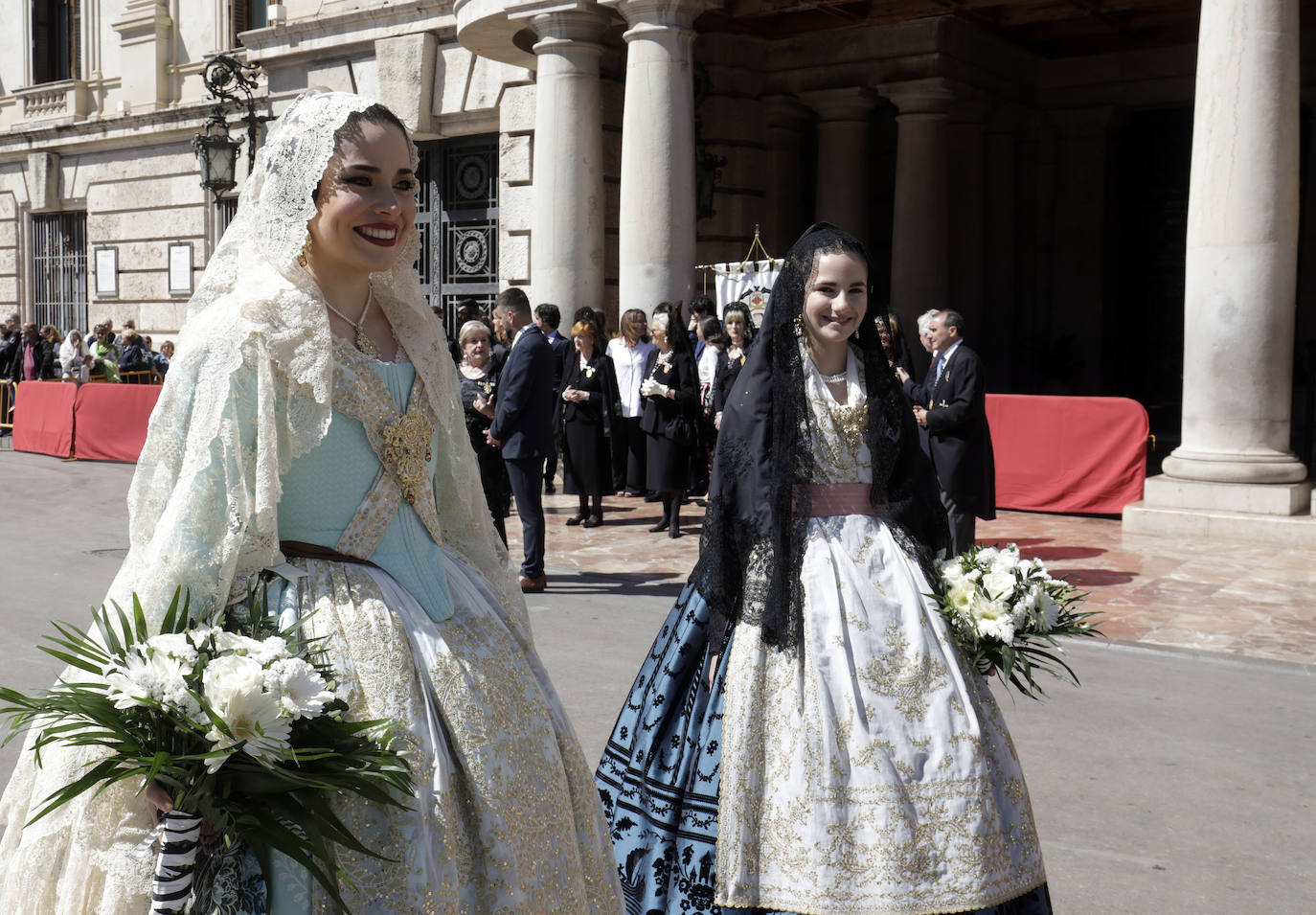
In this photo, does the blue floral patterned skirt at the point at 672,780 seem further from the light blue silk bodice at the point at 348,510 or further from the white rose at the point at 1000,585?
the light blue silk bodice at the point at 348,510

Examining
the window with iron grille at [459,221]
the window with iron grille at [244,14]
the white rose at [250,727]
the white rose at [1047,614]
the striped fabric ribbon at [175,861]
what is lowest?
the striped fabric ribbon at [175,861]

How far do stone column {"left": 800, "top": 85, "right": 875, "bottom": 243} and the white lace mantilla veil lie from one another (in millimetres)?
14369

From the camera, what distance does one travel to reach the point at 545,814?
7.89ft

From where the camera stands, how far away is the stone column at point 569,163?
1354 cm

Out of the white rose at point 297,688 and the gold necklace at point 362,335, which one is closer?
the white rose at point 297,688

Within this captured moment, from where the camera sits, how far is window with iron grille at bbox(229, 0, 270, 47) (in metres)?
21.8

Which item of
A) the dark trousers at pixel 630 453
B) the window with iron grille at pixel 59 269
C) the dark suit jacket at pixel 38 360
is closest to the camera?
the dark trousers at pixel 630 453

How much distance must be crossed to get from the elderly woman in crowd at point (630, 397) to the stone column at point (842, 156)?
559cm

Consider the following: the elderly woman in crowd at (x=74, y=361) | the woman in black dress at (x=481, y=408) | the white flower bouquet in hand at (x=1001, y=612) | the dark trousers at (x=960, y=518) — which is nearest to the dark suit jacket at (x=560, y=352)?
the woman in black dress at (x=481, y=408)

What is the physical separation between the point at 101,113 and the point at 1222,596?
21466 mm

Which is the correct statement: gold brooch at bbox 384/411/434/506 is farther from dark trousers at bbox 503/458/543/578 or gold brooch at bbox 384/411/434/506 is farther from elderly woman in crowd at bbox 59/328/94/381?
elderly woman in crowd at bbox 59/328/94/381

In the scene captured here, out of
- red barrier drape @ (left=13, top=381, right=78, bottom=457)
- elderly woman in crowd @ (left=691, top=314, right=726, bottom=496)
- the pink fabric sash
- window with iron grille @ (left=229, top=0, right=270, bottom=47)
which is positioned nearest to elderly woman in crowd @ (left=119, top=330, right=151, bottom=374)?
red barrier drape @ (left=13, top=381, right=78, bottom=457)

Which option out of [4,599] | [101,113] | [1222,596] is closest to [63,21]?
[101,113]

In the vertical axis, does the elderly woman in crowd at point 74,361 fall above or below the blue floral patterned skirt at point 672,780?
above
